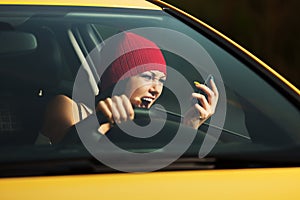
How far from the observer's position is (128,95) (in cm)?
304

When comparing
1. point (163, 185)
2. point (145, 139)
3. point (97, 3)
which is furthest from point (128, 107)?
point (97, 3)

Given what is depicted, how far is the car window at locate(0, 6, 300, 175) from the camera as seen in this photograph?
116 inches

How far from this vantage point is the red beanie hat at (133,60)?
3129 millimetres

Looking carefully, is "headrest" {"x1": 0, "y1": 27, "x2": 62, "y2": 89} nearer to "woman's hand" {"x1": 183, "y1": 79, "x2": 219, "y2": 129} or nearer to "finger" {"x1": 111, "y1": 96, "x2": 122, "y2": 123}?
"finger" {"x1": 111, "y1": 96, "x2": 122, "y2": 123}

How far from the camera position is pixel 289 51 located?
9539 millimetres

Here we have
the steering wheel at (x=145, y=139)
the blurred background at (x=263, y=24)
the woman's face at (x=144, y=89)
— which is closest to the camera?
the steering wheel at (x=145, y=139)

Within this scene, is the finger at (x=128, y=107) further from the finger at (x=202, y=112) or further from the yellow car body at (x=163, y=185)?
the yellow car body at (x=163, y=185)

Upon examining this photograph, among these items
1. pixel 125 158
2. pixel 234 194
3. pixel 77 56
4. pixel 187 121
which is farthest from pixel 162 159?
pixel 77 56

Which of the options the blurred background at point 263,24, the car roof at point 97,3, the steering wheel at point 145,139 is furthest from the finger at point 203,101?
the blurred background at point 263,24

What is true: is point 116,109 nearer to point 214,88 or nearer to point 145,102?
point 145,102

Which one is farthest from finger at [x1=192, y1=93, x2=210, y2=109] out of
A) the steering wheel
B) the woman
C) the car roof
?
the car roof

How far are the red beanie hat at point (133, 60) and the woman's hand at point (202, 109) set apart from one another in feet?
0.59

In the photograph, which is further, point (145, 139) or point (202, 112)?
point (202, 112)

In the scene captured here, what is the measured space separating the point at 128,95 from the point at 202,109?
0.83 ft
